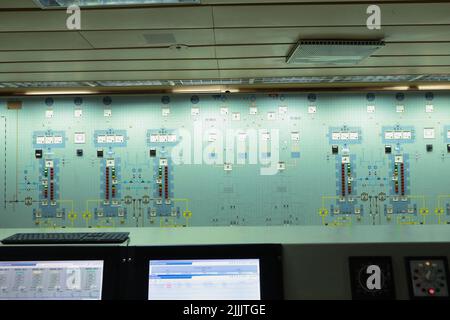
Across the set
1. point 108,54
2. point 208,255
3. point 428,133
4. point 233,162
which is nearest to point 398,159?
point 428,133

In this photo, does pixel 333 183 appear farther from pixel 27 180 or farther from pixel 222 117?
pixel 27 180

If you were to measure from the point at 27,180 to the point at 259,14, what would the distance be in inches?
145

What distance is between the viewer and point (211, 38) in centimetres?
290

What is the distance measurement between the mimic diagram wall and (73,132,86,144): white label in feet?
0.06

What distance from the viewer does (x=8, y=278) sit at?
1.17m

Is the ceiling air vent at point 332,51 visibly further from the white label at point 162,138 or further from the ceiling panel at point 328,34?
the white label at point 162,138

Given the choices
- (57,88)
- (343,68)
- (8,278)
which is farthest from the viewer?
(57,88)

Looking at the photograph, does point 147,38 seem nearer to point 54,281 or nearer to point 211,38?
point 211,38

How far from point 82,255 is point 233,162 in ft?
11.8

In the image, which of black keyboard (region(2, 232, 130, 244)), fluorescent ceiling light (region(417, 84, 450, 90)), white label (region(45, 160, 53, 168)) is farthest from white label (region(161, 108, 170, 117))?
black keyboard (region(2, 232, 130, 244))

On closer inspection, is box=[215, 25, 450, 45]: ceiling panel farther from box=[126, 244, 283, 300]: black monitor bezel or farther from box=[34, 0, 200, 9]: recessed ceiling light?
box=[126, 244, 283, 300]: black monitor bezel

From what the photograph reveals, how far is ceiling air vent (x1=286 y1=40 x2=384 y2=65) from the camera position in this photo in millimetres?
2982

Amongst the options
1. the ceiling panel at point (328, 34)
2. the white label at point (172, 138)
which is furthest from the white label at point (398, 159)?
the white label at point (172, 138)
